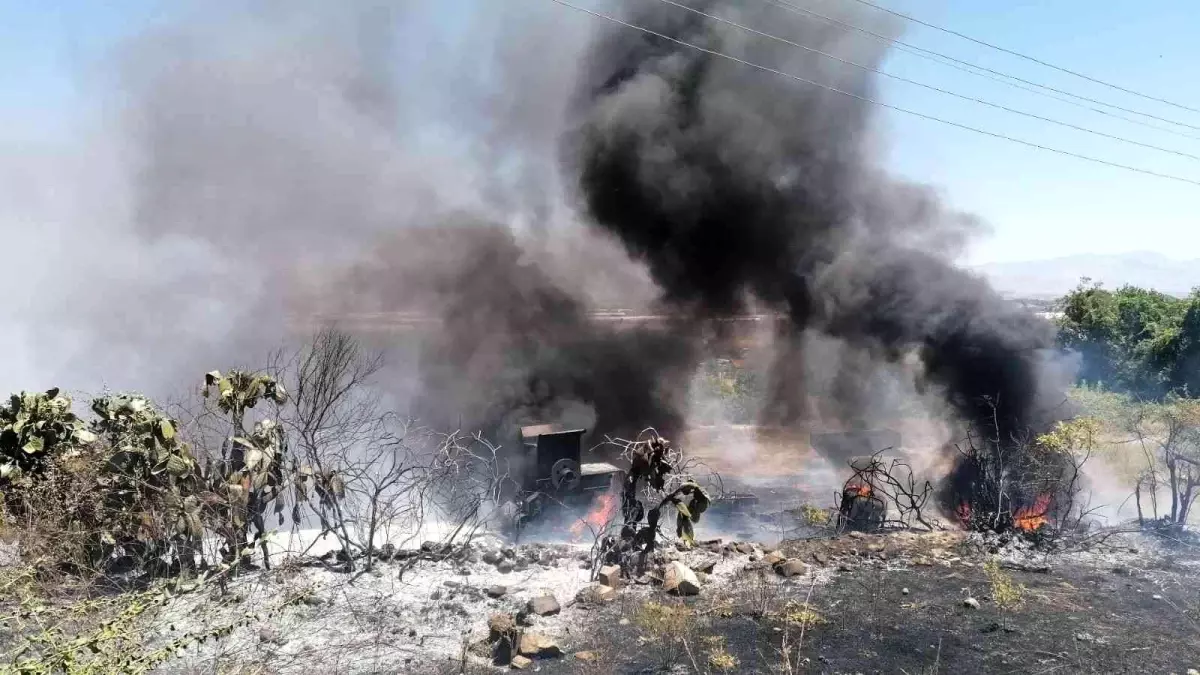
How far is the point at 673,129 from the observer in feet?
68.3

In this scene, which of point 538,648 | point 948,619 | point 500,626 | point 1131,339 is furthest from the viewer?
point 1131,339

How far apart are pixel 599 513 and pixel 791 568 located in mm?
4582

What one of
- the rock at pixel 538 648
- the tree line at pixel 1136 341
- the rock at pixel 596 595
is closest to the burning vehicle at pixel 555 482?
the rock at pixel 596 595

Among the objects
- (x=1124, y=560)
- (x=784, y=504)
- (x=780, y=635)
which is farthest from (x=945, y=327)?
(x=780, y=635)

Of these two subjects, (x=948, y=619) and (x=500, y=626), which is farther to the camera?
(x=948, y=619)

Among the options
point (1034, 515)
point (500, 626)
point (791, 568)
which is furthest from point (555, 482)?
point (1034, 515)

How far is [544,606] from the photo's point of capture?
22.5 ft

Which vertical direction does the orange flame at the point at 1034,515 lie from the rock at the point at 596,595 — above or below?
above

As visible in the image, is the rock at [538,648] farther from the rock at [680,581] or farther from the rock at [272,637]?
the rock at [272,637]

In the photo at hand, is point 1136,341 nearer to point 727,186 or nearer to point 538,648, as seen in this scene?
point 727,186

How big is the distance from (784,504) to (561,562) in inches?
Result: 324

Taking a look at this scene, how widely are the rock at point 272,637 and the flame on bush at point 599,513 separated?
5.82m

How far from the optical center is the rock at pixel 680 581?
24.7 feet

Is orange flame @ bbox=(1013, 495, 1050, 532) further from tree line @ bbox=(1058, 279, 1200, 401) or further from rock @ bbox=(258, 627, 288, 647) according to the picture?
tree line @ bbox=(1058, 279, 1200, 401)
